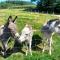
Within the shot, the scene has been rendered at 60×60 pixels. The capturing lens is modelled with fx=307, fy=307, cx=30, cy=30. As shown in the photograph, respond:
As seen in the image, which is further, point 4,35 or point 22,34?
Answer: point 4,35

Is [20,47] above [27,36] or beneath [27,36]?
beneath

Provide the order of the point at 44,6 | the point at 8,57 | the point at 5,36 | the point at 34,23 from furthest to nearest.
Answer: the point at 44,6 → the point at 34,23 → the point at 5,36 → the point at 8,57

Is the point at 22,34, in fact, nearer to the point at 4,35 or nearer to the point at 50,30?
the point at 4,35

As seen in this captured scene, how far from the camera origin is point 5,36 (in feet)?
39.4

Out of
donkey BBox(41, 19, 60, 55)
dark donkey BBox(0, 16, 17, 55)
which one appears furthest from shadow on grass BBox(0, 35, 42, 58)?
donkey BBox(41, 19, 60, 55)

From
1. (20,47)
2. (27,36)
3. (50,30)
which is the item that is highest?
(50,30)

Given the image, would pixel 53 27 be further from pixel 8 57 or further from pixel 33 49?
pixel 8 57

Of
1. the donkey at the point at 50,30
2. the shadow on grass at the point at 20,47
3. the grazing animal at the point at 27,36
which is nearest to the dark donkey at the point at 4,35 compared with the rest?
the shadow on grass at the point at 20,47

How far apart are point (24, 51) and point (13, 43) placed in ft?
2.33

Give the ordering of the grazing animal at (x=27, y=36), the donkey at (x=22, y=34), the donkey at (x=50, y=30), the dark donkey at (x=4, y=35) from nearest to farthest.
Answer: the donkey at (x=22, y=34), the grazing animal at (x=27, y=36), the dark donkey at (x=4, y=35), the donkey at (x=50, y=30)

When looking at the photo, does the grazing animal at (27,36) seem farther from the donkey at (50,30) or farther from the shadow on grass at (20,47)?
the donkey at (50,30)

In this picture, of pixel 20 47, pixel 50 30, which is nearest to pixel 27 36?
pixel 20 47

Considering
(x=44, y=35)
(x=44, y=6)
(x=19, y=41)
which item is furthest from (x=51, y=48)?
(x=44, y=6)

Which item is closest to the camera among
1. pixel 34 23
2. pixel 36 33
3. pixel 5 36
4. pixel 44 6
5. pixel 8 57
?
pixel 8 57
